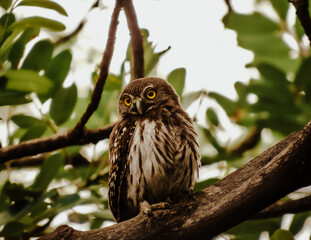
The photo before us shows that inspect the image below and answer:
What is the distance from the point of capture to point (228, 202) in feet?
8.41

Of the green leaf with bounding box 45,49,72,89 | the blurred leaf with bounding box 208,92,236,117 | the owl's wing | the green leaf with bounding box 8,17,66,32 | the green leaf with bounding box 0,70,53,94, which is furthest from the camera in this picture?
the blurred leaf with bounding box 208,92,236,117

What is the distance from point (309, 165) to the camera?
2.39 meters

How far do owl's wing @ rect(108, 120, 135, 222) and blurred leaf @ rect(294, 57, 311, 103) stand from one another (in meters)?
1.43

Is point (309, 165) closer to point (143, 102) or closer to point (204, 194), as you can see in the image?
→ point (204, 194)

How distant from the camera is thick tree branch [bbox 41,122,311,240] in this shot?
94.7 inches

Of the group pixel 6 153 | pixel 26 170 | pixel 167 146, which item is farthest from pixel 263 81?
pixel 26 170

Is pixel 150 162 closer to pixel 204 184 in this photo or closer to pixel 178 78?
pixel 204 184

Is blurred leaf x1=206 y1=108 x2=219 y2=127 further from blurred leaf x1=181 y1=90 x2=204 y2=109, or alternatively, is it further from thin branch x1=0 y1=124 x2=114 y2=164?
thin branch x1=0 y1=124 x2=114 y2=164

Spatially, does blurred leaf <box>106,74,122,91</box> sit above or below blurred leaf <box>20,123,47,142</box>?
above

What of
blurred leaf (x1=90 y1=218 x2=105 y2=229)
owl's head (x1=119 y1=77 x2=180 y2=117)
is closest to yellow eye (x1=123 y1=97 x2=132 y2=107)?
owl's head (x1=119 y1=77 x2=180 y2=117)

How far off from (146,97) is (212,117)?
673mm

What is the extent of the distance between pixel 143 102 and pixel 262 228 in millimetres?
1566

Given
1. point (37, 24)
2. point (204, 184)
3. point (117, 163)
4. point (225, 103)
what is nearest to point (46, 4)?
point (37, 24)

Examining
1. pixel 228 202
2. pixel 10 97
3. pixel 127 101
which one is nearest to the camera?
pixel 10 97
